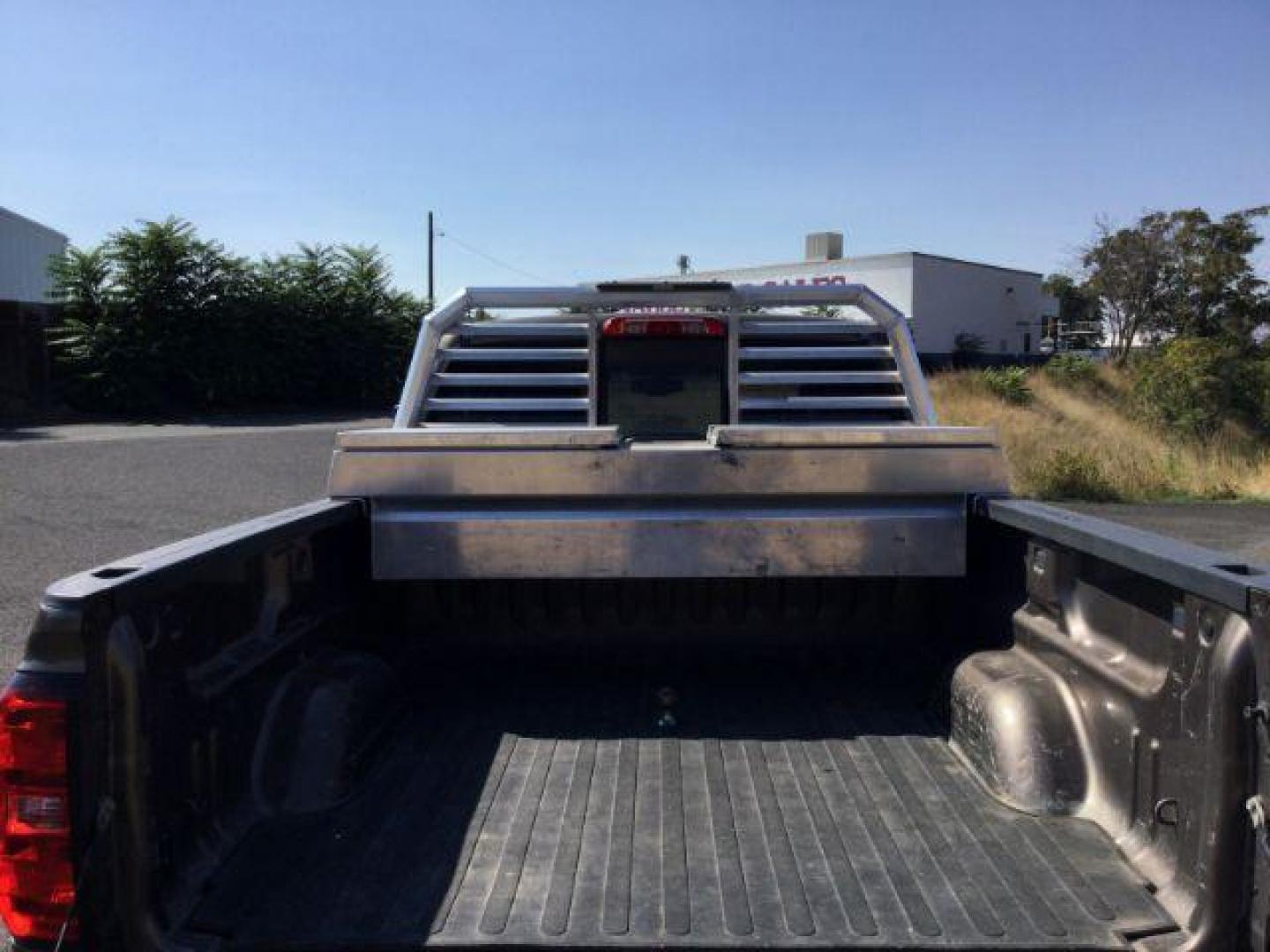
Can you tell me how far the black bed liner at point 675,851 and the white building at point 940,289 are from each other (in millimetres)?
34288

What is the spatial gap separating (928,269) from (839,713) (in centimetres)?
3776

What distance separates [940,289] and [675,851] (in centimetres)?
3985

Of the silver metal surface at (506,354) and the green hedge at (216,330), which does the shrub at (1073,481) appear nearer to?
the silver metal surface at (506,354)

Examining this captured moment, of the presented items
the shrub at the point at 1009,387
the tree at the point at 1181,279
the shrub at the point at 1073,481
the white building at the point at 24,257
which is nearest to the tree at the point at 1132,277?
the tree at the point at 1181,279

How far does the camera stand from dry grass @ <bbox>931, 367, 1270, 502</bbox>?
16.4m

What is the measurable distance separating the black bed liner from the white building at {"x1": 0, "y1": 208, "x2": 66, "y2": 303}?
30.2 metres

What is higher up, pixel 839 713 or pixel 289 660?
pixel 289 660

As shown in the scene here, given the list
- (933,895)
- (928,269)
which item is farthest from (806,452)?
(928,269)

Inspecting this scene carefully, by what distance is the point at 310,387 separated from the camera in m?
31.8

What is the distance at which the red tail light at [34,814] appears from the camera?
2.02 metres

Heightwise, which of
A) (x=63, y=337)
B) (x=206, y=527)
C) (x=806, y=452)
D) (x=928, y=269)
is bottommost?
(x=206, y=527)

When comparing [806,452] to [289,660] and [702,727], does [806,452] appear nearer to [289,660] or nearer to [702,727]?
[702,727]

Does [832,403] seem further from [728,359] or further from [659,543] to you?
[659,543]

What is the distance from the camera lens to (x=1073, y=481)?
16.3 metres
